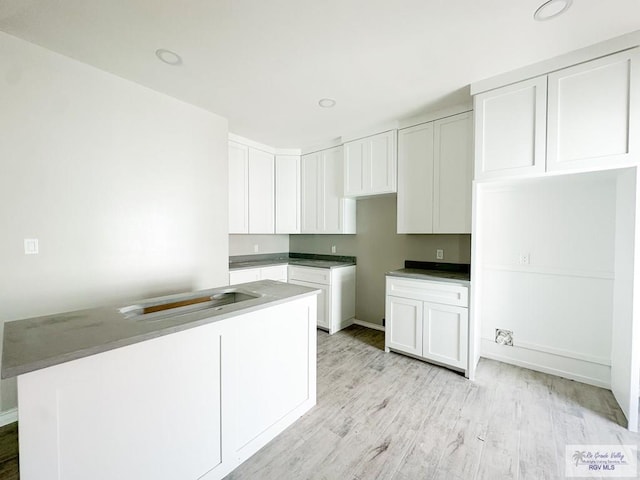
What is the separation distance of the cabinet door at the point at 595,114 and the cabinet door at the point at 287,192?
3.04 meters

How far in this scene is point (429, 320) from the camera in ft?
8.73

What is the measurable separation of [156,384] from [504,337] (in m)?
3.12

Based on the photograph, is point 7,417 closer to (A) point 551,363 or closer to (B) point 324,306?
(B) point 324,306

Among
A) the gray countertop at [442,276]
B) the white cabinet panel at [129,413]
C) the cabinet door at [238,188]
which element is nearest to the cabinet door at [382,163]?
the gray countertop at [442,276]

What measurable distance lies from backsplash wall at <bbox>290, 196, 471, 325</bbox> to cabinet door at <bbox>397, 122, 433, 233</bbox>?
0.39m

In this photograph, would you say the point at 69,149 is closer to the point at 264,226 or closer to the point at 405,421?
the point at 264,226

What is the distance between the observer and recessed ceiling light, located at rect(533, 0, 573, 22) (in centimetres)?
146

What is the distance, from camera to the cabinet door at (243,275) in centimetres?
328

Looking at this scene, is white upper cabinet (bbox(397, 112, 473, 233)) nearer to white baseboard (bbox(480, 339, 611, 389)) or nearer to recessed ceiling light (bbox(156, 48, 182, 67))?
white baseboard (bbox(480, 339, 611, 389))

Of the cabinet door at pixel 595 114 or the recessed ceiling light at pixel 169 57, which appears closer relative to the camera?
the cabinet door at pixel 595 114

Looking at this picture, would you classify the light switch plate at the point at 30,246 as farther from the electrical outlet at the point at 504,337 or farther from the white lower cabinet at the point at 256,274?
the electrical outlet at the point at 504,337

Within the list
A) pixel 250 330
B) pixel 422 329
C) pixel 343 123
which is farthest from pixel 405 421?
pixel 343 123

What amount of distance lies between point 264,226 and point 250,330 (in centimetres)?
251

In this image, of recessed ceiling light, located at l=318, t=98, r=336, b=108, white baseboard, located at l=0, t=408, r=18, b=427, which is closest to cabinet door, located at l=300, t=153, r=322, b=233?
recessed ceiling light, located at l=318, t=98, r=336, b=108
